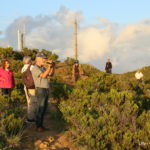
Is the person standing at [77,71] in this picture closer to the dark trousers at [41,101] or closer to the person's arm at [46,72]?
the dark trousers at [41,101]

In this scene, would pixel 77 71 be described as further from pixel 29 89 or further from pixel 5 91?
pixel 29 89

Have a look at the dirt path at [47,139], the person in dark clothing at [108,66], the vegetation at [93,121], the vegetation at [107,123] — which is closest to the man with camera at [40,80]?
the dirt path at [47,139]

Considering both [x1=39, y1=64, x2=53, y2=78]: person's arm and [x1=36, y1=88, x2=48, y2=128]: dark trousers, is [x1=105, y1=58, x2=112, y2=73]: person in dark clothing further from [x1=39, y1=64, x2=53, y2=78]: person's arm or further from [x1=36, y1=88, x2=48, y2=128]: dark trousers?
[x1=39, y1=64, x2=53, y2=78]: person's arm

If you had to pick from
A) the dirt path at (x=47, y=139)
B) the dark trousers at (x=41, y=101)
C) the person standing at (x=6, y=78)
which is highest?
the person standing at (x=6, y=78)

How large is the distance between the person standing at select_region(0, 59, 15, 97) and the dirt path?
68.9 inches

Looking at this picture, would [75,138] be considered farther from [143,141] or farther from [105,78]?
[105,78]

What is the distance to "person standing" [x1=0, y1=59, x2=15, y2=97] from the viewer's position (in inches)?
343

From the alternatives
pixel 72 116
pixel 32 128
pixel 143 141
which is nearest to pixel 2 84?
pixel 32 128

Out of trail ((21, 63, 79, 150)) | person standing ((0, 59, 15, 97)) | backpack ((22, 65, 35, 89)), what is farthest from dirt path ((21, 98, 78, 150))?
person standing ((0, 59, 15, 97))

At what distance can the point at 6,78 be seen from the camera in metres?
8.80

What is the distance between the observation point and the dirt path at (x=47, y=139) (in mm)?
6605

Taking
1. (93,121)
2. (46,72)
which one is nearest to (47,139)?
(93,121)

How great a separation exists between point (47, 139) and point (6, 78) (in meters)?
2.65

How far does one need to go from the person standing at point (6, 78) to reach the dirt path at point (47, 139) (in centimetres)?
175
